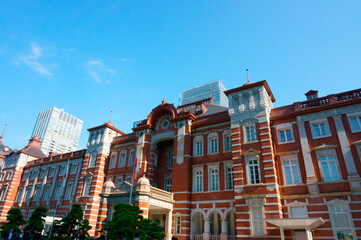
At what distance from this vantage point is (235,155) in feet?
72.9

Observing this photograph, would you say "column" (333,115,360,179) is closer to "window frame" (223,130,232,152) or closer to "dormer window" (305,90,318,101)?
"dormer window" (305,90,318,101)

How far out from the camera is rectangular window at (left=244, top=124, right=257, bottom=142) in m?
22.2

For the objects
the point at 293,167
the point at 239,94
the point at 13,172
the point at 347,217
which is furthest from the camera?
the point at 13,172

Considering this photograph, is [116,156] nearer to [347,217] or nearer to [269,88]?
[269,88]

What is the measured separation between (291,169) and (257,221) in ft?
16.8

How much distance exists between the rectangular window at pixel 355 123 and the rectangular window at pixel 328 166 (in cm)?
270

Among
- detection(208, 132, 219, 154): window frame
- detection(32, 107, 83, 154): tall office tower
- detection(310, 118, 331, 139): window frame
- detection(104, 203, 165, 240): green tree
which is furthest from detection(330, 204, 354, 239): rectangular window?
detection(32, 107, 83, 154): tall office tower

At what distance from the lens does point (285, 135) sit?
21.7m

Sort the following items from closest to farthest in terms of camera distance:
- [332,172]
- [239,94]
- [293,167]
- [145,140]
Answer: [332,172] → [293,167] → [239,94] → [145,140]

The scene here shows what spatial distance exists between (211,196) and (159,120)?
1165cm

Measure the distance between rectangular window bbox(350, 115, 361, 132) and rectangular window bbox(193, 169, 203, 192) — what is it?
1357 centimetres

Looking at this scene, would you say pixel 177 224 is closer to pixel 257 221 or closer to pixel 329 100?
pixel 257 221

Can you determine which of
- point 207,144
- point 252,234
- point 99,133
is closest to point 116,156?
point 99,133

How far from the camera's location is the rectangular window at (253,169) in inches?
814
